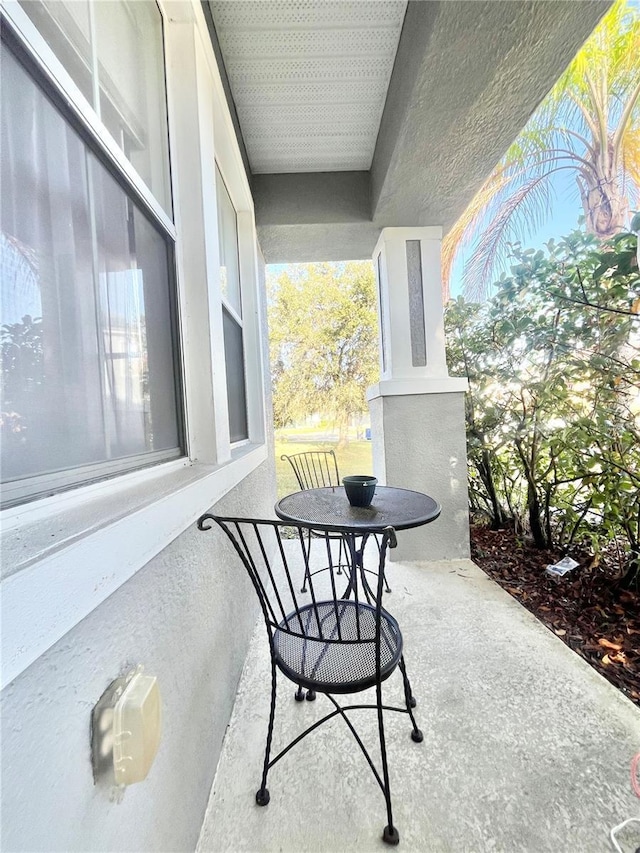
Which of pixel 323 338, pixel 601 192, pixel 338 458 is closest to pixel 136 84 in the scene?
pixel 601 192

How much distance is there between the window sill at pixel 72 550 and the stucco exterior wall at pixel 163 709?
86 mm

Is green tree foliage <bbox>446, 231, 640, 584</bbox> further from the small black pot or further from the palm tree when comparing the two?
the small black pot

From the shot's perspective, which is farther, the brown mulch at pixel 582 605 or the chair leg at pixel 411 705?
Result: the brown mulch at pixel 582 605

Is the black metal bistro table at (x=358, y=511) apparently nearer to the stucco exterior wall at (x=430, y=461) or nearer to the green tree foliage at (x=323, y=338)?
the stucco exterior wall at (x=430, y=461)

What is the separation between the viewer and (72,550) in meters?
0.43

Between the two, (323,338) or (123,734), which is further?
(323,338)

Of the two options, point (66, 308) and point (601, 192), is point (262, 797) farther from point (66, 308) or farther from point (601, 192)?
point (601, 192)

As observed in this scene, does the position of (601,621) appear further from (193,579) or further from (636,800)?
(193,579)

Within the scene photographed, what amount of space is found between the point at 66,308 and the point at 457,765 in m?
1.74

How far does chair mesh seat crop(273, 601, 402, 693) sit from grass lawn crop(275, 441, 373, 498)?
3.54m

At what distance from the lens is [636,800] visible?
3.26ft

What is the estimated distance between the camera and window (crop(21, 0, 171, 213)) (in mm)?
692

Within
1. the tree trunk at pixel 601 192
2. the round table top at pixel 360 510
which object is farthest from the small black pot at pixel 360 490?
the tree trunk at pixel 601 192

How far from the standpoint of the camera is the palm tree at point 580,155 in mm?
3201
